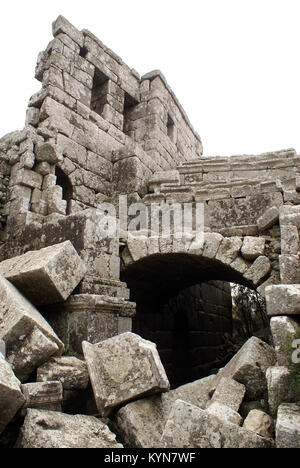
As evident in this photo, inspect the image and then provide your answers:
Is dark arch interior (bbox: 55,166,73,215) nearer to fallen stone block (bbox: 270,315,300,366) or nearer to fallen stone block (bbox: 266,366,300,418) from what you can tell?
fallen stone block (bbox: 270,315,300,366)

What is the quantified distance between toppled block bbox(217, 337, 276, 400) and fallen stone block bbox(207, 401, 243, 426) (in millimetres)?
561

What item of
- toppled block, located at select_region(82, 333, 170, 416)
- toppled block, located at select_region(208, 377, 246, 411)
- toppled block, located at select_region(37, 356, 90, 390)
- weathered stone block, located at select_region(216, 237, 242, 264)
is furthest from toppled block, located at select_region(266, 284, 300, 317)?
toppled block, located at select_region(37, 356, 90, 390)

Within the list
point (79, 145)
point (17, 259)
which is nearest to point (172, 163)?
point (79, 145)

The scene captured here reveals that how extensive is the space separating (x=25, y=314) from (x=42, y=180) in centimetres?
302

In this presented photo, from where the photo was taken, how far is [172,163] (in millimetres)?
9773

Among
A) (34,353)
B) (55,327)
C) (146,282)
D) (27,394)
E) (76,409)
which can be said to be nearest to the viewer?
(27,394)

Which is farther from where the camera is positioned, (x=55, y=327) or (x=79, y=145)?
(x=79, y=145)

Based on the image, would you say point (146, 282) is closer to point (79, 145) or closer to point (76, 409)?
point (79, 145)

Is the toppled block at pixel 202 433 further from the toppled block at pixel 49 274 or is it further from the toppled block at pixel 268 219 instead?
the toppled block at pixel 268 219

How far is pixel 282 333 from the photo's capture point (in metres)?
3.06

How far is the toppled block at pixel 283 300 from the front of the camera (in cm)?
319

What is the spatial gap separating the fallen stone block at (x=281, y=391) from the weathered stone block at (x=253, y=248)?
206 centimetres

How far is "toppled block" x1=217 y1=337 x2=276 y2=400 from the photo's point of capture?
3260 millimetres

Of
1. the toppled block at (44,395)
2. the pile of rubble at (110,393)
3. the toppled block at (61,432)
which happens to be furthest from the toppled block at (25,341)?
the toppled block at (61,432)
